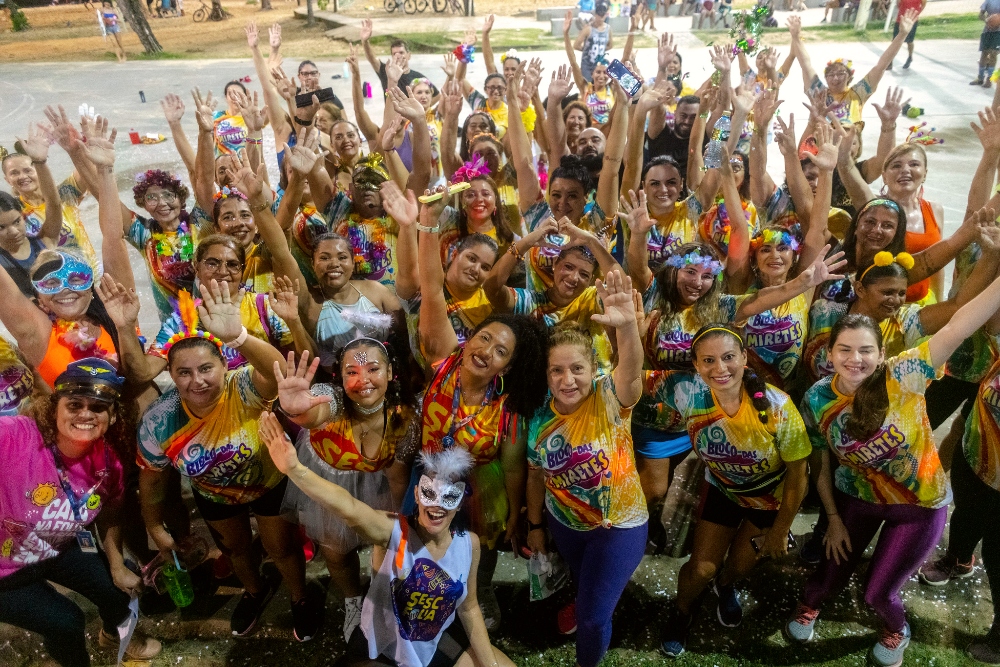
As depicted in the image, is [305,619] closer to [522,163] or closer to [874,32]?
[522,163]

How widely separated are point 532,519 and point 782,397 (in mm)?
1187

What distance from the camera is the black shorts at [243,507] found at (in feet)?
9.32

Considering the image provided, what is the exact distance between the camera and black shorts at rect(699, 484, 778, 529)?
9.07 feet

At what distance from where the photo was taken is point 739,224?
11.3 feet

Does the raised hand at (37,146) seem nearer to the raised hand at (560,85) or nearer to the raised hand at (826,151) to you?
the raised hand at (560,85)

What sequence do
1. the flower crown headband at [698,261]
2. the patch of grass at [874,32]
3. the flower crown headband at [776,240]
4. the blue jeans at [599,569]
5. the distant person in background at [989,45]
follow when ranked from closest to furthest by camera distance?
the blue jeans at [599,569] → the flower crown headband at [698,261] → the flower crown headband at [776,240] → the distant person in background at [989,45] → the patch of grass at [874,32]

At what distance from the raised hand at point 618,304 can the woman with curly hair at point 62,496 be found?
2.02 m

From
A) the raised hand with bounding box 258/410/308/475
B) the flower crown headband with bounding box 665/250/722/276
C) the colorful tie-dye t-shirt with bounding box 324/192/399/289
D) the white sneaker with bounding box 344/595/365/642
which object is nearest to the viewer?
the raised hand with bounding box 258/410/308/475

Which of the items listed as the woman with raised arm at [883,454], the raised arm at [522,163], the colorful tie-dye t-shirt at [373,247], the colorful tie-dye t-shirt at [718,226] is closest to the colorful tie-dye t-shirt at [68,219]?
the colorful tie-dye t-shirt at [373,247]

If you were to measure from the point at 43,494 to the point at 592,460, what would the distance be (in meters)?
2.14

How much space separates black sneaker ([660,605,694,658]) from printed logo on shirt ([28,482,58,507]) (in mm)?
Answer: 2673

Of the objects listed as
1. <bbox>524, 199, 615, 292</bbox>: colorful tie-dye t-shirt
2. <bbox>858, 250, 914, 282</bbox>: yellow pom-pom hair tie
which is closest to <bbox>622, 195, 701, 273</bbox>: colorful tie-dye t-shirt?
<bbox>524, 199, 615, 292</bbox>: colorful tie-dye t-shirt

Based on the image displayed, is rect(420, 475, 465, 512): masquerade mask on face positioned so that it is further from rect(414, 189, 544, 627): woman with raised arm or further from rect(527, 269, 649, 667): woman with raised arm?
rect(527, 269, 649, 667): woman with raised arm

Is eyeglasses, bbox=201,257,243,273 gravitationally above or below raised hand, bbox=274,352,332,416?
above
